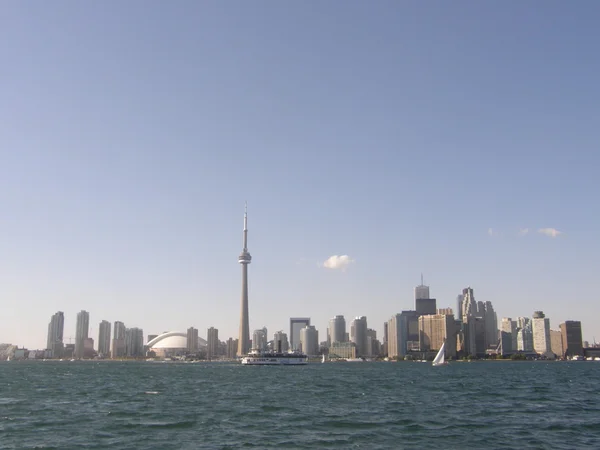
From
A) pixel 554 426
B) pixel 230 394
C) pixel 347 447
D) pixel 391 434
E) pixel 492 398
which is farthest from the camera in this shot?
pixel 230 394

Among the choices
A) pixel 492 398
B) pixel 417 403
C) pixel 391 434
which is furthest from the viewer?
pixel 492 398

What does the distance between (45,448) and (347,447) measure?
2258 centimetres

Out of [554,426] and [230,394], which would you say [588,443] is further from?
[230,394]

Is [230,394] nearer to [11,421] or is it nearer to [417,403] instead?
[417,403]

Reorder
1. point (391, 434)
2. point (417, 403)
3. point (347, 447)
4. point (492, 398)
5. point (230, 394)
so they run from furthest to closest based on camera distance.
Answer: point (230, 394) < point (492, 398) < point (417, 403) < point (391, 434) < point (347, 447)

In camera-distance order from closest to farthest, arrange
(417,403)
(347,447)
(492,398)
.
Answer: (347,447), (417,403), (492,398)

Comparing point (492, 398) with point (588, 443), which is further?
point (492, 398)

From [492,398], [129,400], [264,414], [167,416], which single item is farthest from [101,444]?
[492,398]

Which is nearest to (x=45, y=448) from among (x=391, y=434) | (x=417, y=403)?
(x=391, y=434)

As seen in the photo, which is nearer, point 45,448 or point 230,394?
point 45,448

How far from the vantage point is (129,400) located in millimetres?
81938

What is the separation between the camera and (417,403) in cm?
7875

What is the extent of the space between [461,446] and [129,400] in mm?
50201

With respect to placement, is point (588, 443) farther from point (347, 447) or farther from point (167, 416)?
point (167, 416)
